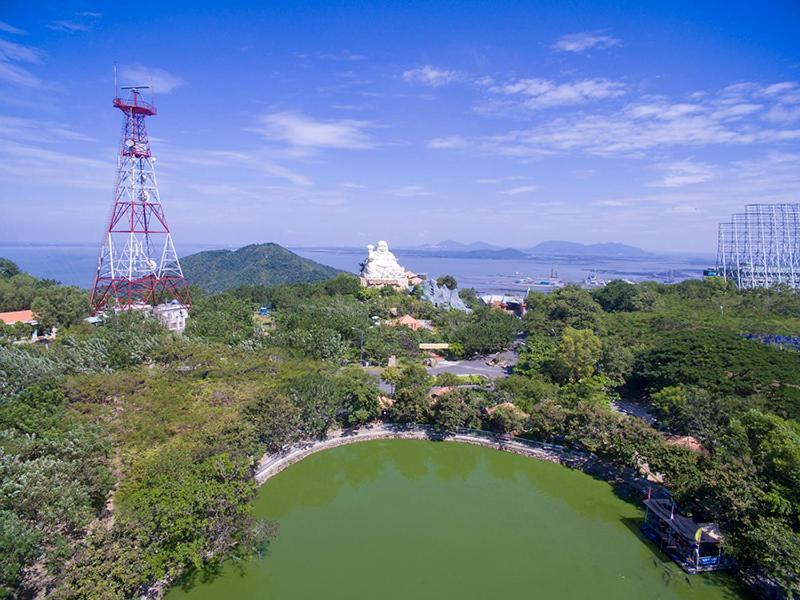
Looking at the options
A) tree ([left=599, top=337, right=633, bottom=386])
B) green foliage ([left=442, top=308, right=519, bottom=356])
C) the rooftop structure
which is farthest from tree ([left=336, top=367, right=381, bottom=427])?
the rooftop structure

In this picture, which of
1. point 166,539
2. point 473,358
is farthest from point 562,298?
point 166,539

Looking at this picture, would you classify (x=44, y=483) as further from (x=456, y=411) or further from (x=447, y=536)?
(x=456, y=411)

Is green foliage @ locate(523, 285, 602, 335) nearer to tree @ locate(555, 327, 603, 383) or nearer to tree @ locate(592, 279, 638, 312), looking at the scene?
tree @ locate(555, 327, 603, 383)

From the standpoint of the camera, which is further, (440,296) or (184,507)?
(440,296)

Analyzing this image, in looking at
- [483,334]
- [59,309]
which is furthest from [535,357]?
[59,309]

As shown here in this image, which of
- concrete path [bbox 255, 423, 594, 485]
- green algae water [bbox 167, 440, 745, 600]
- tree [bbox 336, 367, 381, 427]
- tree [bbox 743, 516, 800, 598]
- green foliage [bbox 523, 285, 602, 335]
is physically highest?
green foliage [bbox 523, 285, 602, 335]

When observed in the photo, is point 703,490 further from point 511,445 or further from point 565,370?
point 565,370

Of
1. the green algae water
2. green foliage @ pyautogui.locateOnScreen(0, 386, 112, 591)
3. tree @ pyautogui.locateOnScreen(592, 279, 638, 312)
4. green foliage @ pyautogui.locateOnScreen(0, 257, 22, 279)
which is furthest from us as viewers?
green foliage @ pyautogui.locateOnScreen(0, 257, 22, 279)
